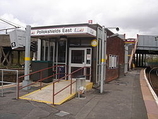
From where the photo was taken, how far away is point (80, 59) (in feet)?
34.5

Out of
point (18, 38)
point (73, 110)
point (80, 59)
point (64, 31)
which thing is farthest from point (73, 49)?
point (73, 110)

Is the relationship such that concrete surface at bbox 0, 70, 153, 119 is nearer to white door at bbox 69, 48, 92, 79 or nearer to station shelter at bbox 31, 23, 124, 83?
station shelter at bbox 31, 23, 124, 83

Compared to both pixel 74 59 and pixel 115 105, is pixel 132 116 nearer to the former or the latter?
pixel 115 105

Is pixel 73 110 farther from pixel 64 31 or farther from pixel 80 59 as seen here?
pixel 80 59

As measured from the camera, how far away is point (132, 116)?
18.2ft

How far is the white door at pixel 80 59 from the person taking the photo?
10289mm

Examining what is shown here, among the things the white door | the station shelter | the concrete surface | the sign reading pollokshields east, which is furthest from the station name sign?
the concrete surface

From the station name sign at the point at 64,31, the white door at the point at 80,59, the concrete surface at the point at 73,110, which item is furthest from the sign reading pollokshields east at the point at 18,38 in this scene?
the white door at the point at 80,59

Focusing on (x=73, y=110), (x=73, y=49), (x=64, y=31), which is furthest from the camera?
(x=73, y=49)

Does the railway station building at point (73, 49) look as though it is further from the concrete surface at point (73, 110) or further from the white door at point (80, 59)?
the concrete surface at point (73, 110)

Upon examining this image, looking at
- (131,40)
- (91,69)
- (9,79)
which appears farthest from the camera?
(131,40)

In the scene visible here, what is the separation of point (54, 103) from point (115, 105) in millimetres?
2354

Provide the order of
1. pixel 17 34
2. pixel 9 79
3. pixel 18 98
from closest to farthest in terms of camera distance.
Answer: pixel 18 98
pixel 17 34
pixel 9 79

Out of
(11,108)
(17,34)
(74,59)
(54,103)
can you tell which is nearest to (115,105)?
(54,103)
